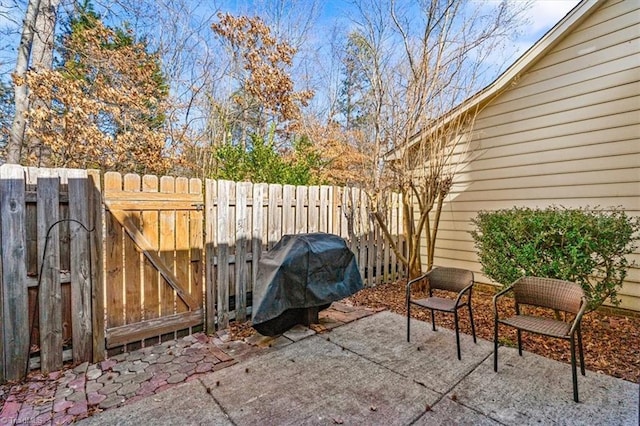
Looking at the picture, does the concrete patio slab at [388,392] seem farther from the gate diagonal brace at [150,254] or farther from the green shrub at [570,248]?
the green shrub at [570,248]

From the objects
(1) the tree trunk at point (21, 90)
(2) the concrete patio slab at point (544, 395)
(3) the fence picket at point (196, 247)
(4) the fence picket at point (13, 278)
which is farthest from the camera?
(1) the tree trunk at point (21, 90)

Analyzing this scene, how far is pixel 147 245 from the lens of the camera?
10.9ft

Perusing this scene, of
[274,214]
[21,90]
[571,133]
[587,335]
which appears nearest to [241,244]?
[274,214]

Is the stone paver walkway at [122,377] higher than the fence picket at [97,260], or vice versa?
the fence picket at [97,260]

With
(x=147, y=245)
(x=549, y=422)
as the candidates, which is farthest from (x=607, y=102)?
(x=147, y=245)

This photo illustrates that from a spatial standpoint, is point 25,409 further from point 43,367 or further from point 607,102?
point 607,102

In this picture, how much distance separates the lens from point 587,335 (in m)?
3.49

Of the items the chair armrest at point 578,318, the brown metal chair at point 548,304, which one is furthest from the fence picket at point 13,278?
the chair armrest at point 578,318

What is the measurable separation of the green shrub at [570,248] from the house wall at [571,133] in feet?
1.41

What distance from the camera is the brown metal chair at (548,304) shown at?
2.41 metres

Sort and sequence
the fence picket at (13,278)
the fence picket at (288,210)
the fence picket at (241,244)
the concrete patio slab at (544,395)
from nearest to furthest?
the concrete patio slab at (544,395) → the fence picket at (13,278) → the fence picket at (241,244) → the fence picket at (288,210)

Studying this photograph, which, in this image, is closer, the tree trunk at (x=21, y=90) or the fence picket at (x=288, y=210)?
the fence picket at (x=288, y=210)

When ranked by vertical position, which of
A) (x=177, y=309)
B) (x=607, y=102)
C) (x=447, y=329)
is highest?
(x=607, y=102)

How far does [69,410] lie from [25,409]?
1.14 ft
